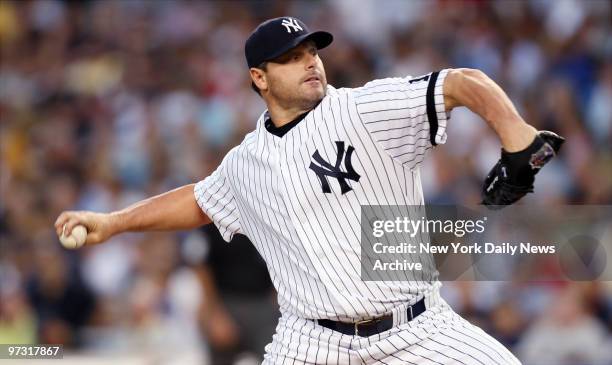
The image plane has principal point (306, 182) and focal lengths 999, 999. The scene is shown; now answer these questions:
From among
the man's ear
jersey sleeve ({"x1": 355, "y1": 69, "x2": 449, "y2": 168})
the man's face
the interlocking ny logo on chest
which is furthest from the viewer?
the man's ear

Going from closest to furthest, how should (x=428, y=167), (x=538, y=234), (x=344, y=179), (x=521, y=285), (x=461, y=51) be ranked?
(x=344, y=179) → (x=538, y=234) → (x=521, y=285) → (x=428, y=167) → (x=461, y=51)

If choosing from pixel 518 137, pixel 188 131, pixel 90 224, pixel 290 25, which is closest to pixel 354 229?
pixel 518 137

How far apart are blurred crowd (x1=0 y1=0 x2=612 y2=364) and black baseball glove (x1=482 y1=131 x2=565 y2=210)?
299cm

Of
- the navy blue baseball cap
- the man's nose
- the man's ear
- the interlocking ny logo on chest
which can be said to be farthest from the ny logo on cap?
the interlocking ny logo on chest

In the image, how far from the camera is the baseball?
13.4 ft

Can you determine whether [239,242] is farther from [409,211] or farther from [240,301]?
[409,211]

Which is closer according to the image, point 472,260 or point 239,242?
point 472,260

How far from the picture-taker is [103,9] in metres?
10.4

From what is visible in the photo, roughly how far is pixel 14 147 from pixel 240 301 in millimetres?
3598

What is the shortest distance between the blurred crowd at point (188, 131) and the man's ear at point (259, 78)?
2.71 m

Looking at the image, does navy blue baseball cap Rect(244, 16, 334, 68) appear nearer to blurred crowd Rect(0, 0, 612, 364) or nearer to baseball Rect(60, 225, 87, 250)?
baseball Rect(60, 225, 87, 250)

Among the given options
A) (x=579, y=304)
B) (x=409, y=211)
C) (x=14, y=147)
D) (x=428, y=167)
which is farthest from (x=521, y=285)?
(x=14, y=147)

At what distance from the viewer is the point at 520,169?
3250 millimetres

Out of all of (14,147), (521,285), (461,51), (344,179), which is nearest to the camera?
(344,179)
